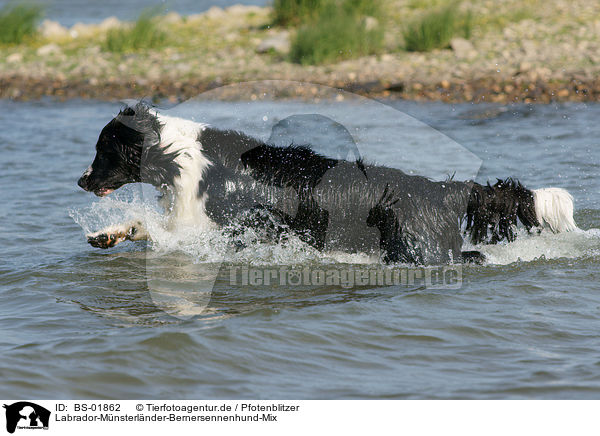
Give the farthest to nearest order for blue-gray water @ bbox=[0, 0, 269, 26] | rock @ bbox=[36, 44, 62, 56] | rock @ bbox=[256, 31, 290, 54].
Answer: blue-gray water @ bbox=[0, 0, 269, 26] → rock @ bbox=[36, 44, 62, 56] → rock @ bbox=[256, 31, 290, 54]

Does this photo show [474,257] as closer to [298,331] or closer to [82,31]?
[298,331]

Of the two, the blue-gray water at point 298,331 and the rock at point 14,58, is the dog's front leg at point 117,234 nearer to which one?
the blue-gray water at point 298,331

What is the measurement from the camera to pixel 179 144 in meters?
5.73

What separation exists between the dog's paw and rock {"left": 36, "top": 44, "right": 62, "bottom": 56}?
11906 mm

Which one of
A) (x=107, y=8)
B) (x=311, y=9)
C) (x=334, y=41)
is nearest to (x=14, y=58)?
(x=311, y=9)

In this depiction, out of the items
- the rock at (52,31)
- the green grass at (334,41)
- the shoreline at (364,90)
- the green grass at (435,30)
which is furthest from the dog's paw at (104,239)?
the rock at (52,31)

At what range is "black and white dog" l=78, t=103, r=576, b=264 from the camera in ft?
18.5

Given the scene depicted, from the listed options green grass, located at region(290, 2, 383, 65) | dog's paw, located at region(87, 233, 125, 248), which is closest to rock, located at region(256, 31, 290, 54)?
green grass, located at region(290, 2, 383, 65)

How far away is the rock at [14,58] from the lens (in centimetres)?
1627
